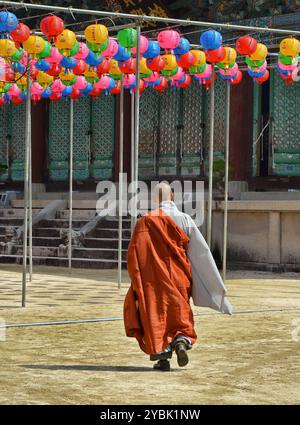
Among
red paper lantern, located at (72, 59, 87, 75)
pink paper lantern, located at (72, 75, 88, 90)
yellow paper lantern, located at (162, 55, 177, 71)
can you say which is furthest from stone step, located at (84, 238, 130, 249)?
yellow paper lantern, located at (162, 55, 177, 71)

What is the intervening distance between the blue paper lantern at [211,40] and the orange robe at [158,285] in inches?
→ 208

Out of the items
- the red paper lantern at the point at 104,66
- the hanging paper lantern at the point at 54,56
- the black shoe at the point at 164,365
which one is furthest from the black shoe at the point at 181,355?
the red paper lantern at the point at 104,66

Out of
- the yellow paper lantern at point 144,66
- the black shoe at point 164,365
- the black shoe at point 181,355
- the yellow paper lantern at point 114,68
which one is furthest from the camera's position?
the yellow paper lantern at point 114,68

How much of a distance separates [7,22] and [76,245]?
28.1 ft

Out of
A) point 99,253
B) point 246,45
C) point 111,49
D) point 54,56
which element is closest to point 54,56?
point 54,56

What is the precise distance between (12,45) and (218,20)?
29.0 ft

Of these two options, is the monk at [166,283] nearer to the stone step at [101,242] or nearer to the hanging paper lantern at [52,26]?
the hanging paper lantern at [52,26]

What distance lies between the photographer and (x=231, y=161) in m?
20.8

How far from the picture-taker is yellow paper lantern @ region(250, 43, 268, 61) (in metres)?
13.3

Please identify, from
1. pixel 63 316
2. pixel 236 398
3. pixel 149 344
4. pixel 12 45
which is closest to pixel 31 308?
pixel 63 316

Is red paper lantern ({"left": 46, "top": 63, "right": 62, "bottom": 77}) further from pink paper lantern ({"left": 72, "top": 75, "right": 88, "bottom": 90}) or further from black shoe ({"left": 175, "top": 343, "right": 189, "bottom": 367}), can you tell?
black shoe ({"left": 175, "top": 343, "right": 189, "bottom": 367})

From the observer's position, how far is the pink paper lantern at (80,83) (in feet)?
A: 52.1

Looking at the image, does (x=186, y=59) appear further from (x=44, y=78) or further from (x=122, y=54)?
(x=44, y=78)

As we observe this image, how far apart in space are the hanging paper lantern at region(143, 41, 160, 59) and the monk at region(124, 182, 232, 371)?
5.49 m
